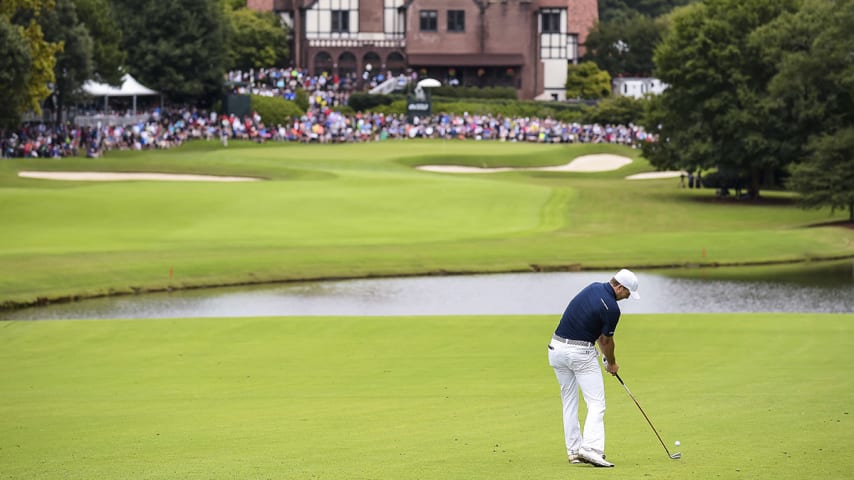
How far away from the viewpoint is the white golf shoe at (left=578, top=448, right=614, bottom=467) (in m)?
14.6

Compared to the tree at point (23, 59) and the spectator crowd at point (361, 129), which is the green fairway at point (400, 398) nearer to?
the tree at point (23, 59)

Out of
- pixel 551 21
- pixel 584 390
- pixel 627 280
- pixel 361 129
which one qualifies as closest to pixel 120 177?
pixel 361 129

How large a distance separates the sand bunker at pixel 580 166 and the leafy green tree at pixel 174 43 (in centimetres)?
2694

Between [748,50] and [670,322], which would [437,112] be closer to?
[748,50]

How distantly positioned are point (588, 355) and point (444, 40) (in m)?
105

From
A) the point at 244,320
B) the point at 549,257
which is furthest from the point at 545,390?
the point at 549,257

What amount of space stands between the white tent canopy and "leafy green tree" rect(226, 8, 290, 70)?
18.6m

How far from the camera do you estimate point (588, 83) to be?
395ft

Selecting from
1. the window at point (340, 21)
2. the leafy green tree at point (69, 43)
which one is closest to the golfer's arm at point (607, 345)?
the leafy green tree at point (69, 43)

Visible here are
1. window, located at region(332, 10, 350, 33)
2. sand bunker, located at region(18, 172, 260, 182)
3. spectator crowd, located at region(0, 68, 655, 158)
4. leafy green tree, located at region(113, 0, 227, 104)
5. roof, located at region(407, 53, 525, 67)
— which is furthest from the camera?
window, located at region(332, 10, 350, 33)

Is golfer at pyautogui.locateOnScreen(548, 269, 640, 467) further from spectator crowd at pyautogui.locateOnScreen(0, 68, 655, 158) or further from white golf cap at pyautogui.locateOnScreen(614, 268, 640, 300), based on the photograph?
spectator crowd at pyautogui.locateOnScreen(0, 68, 655, 158)

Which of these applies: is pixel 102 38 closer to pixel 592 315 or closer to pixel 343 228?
pixel 343 228

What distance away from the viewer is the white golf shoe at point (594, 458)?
14.6 meters

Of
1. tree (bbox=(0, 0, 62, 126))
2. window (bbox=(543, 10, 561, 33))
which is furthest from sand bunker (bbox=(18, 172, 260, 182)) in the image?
window (bbox=(543, 10, 561, 33))
